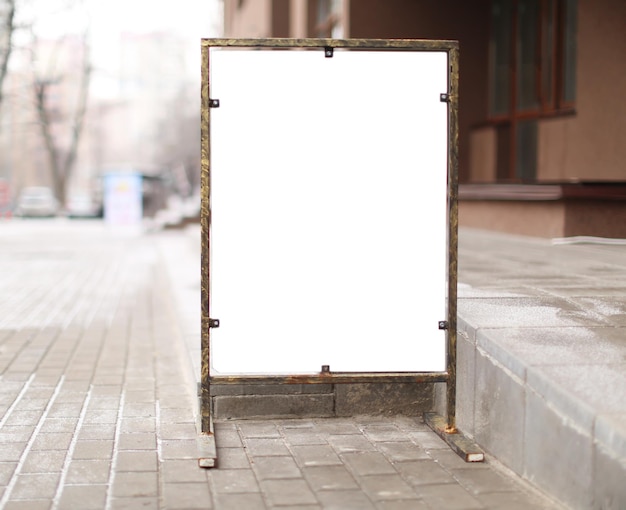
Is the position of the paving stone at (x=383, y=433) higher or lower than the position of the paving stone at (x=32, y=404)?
higher

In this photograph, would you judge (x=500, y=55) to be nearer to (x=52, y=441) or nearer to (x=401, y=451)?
(x=401, y=451)

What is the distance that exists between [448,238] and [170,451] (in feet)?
5.42

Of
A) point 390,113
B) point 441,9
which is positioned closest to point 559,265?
point 390,113

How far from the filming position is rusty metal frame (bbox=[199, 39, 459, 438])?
446cm

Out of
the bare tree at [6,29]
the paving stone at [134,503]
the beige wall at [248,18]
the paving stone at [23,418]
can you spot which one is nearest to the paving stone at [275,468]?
the paving stone at [134,503]

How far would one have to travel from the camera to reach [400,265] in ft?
15.3

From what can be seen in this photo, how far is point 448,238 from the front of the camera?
465cm

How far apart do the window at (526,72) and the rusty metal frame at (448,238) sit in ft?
27.5

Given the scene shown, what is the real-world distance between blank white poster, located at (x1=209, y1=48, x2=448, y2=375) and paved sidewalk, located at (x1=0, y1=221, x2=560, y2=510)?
0.42m

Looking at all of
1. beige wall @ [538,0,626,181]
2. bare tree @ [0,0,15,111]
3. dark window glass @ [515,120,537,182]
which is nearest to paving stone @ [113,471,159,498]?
beige wall @ [538,0,626,181]

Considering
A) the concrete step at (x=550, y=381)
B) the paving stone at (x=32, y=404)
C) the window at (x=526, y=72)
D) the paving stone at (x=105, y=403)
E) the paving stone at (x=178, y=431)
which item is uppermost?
the window at (x=526, y=72)

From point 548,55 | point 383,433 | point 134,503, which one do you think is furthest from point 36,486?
point 548,55

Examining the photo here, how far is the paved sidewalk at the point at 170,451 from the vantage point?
12.6 feet

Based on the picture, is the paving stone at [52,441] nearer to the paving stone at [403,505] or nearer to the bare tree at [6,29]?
the paving stone at [403,505]
